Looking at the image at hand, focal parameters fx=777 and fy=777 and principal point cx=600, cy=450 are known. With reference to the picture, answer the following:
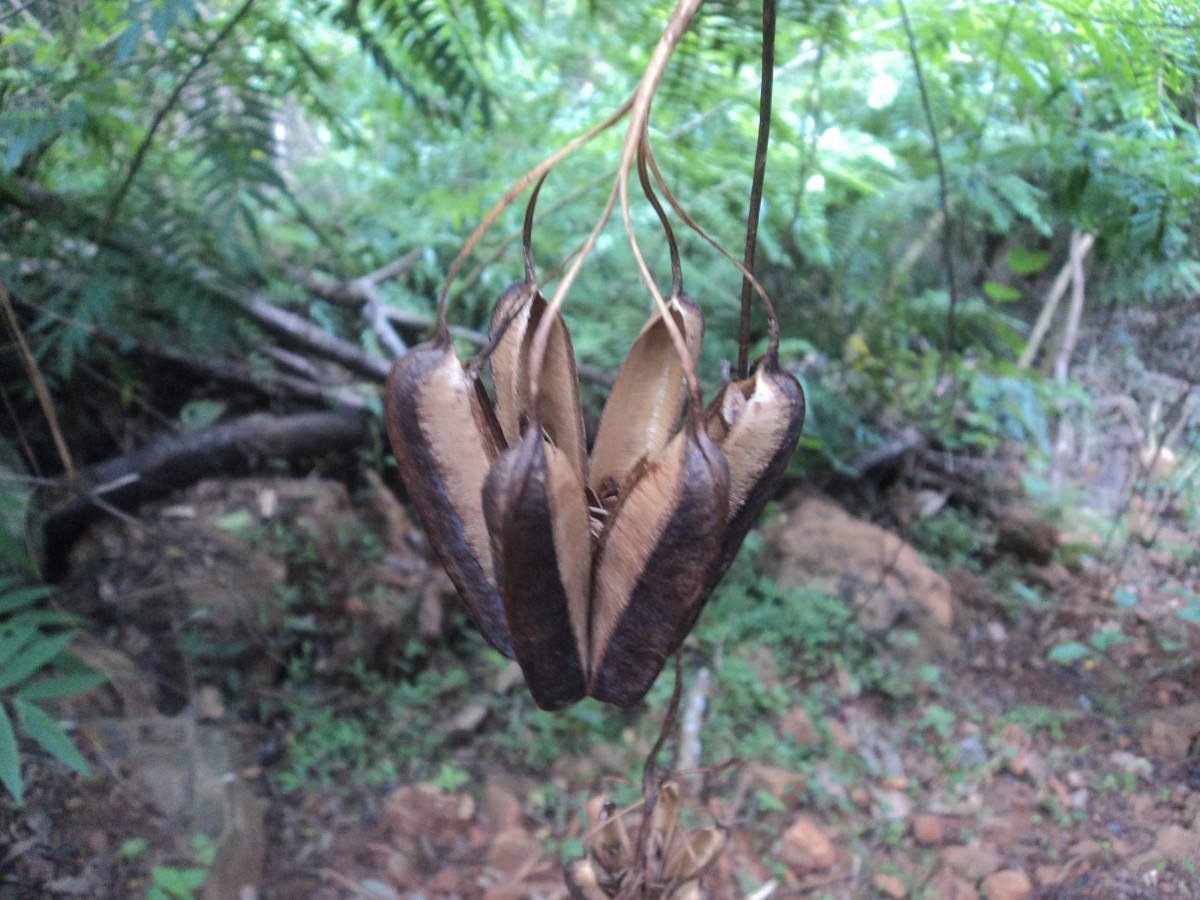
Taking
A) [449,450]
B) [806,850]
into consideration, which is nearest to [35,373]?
[449,450]

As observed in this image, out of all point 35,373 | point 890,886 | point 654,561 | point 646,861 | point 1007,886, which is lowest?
point 890,886

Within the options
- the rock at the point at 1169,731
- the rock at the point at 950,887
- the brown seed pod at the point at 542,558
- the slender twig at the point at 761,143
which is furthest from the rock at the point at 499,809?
the slender twig at the point at 761,143

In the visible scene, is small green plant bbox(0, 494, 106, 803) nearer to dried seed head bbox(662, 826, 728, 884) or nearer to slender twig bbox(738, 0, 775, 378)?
dried seed head bbox(662, 826, 728, 884)

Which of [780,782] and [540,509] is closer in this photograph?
[540,509]

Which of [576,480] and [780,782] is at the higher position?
[576,480]

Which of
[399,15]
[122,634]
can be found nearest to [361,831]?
[122,634]

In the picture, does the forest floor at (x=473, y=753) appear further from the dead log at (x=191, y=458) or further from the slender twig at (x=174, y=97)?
the slender twig at (x=174, y=97)

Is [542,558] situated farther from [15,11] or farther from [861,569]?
[861,569]
